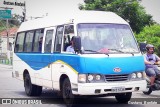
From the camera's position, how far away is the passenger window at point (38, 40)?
1166 centimetres

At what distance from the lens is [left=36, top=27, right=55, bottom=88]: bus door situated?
34.9 ft

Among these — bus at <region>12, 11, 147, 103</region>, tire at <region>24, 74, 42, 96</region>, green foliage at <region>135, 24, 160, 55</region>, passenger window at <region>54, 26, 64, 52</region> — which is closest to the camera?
bus at <region>12, 11, 147, 103</region>

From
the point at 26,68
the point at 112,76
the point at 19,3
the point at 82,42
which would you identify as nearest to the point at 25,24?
the point at 26,68

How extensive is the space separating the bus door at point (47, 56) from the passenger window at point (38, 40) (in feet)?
1.32

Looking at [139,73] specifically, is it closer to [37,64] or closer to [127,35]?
[127,35]

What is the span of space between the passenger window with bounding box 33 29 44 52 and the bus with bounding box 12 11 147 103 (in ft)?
0.42

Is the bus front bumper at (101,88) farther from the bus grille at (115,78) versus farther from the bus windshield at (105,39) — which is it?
the bus windshield at (105,39)

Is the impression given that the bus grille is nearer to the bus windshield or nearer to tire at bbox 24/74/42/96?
the bus windshield

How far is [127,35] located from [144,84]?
149 cm

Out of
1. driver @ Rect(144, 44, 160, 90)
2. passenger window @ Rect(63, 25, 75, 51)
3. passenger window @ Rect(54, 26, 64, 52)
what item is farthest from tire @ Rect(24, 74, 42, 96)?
driver @ Rect(144, 44, 160, 90)

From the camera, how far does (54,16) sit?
1112 centimetres

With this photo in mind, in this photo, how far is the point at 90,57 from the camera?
28.9ft

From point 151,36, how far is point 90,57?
40.2 metres

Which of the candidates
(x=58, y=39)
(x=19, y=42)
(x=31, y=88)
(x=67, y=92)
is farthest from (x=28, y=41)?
(x=67, y=92)
